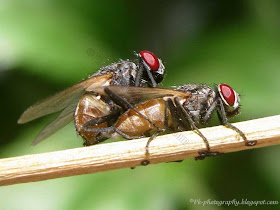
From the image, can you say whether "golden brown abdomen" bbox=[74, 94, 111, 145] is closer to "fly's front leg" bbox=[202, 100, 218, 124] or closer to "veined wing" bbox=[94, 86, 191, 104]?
"veined wing" bbox=[94, 86, 191, 104]

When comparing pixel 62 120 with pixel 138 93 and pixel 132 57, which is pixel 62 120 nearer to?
pixel 138 93

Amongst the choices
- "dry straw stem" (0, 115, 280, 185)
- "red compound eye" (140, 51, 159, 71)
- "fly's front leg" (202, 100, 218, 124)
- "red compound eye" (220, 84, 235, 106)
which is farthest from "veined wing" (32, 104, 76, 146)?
"red compound eye" (220, 84, 235, 106)

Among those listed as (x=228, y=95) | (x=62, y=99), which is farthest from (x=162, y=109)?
(x=62, y=99)

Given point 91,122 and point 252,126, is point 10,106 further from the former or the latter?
point 252,126

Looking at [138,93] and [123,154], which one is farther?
[138,93]

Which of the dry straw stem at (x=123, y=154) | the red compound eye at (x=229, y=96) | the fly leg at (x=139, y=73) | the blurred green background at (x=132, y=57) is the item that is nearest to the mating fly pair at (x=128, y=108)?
the red compound eye at (x=229, y=96)

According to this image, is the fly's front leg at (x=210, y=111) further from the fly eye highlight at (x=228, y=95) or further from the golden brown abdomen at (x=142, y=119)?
the golden brown abdomen at (x=142, y=119)
